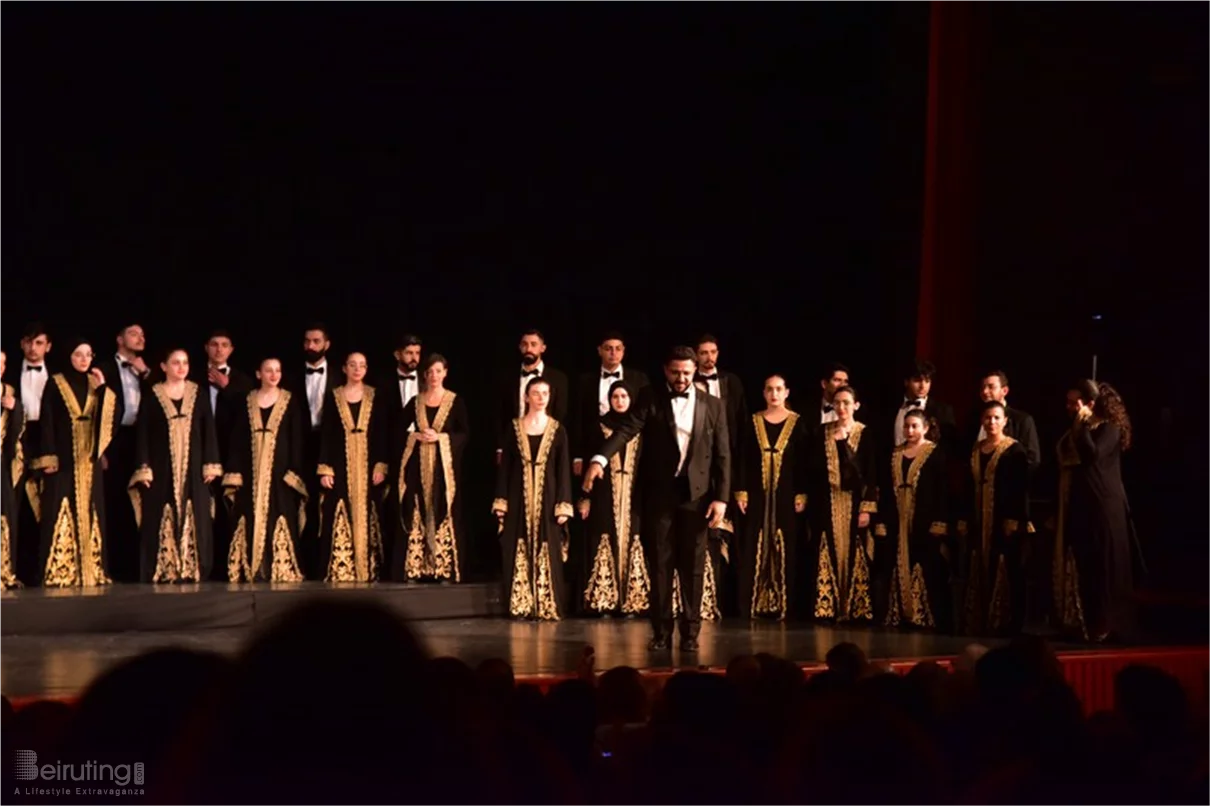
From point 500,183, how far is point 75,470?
3.64 metres

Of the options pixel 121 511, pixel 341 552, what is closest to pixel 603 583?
pixel 341 552

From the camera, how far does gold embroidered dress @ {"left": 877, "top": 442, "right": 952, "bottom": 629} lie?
27.1 feet

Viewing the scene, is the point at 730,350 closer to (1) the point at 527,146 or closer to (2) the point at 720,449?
(1) the point at 527,146

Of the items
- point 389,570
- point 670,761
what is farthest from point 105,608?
point 670,761

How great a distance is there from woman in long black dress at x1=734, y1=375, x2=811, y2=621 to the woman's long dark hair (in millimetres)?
1800

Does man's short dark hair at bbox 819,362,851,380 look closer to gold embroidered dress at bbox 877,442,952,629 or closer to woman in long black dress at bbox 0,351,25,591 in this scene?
gold embroidered dress at bbox 877,442,952,629

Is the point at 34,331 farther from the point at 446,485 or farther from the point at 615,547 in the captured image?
the point at 615,547

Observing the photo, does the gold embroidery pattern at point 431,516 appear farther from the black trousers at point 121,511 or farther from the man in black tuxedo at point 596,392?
the black trousers at point 121,511

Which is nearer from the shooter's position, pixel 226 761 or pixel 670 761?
pixel 226 761

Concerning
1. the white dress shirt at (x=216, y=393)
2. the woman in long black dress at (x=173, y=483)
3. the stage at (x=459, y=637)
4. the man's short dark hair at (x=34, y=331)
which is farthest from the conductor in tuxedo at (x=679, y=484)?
the man's short dark hair at (x=34, y=331)

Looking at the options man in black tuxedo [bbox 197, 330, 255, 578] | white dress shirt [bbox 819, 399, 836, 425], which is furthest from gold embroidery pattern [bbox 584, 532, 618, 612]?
man in black tuxedo [bbox 197, 330, 255, 578]

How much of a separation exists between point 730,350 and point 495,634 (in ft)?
11.8

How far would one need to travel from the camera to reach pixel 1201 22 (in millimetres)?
9445

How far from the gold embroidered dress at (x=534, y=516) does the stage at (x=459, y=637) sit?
0.70 feet
